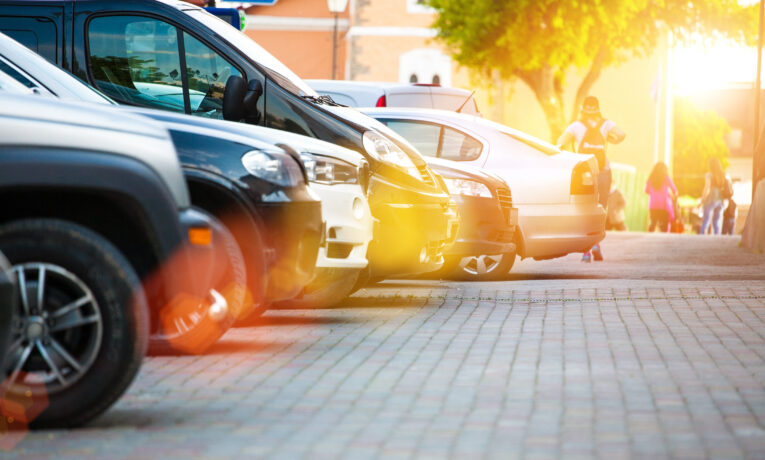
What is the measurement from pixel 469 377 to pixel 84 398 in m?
2.20

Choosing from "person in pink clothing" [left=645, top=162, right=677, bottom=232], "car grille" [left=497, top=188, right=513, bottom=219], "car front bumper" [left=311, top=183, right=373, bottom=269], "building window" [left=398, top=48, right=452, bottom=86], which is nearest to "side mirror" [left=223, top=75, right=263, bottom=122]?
"car front bumper" [left=311, top=183, right=373, bottom=269]

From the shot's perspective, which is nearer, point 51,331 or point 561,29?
point 51,331

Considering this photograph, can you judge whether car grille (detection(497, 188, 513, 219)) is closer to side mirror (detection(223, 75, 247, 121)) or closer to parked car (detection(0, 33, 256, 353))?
side mirror (detection(223, 75, 247, 121))

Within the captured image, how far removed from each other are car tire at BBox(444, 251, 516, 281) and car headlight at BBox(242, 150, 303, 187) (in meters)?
6.06

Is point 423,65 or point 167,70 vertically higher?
point 423,65

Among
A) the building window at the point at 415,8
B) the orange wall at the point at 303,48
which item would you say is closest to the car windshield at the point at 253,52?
the building window at the point at 415,8

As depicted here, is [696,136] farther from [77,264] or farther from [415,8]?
[77,264]

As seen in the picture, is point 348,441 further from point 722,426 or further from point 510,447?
point 722,426

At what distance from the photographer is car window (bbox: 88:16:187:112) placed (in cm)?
1061

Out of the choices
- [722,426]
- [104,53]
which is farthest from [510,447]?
[104,53]

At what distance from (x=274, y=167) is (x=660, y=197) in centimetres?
2241

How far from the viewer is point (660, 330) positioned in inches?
368

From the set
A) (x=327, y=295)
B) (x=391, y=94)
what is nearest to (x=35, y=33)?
(x=327, y=295)

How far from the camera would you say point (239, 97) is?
32.2ft
